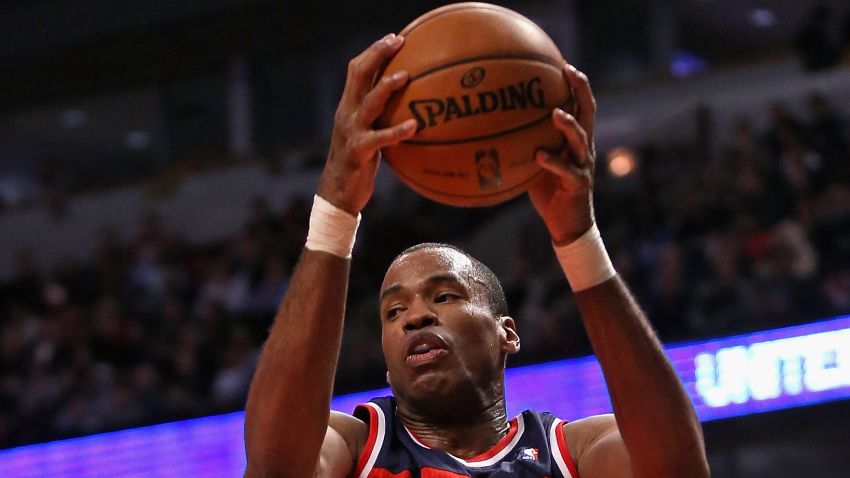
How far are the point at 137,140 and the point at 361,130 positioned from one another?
12.2 metres

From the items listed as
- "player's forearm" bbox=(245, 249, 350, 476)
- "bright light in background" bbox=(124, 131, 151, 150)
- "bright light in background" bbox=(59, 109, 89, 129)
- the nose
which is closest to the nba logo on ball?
"player's forearm" bbox=(245, 249, 350, 476)

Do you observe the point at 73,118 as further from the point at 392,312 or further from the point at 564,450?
the point at 564,450

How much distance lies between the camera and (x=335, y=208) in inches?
101

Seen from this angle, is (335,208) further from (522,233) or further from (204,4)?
(204,4)

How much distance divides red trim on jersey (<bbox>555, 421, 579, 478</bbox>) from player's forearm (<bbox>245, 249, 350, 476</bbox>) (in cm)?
69

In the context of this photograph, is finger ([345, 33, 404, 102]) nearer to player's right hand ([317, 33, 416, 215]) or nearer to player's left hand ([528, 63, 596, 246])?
player's right hand ([317, 33, 416, 215])

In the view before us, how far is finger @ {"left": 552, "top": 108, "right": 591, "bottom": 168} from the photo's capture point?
2.42 metres

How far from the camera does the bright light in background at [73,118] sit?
13.9 meters

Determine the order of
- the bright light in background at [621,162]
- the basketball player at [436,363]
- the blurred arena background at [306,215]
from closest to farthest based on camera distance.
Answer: the basketball player at [436,363]
the blurred arena background at [306,215]
the bright light in background at [621,162]

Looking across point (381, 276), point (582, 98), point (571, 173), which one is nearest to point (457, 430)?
point (571, 173)

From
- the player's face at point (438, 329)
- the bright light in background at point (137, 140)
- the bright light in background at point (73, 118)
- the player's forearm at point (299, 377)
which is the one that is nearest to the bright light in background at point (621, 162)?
the player's face at point (438, 329)

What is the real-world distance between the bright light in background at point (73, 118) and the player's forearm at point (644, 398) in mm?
12196

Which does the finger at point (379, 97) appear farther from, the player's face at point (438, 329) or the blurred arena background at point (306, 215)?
the blurred arena background at point (306, 215)

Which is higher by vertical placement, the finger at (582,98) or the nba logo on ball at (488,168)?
the finger at (582,98)
